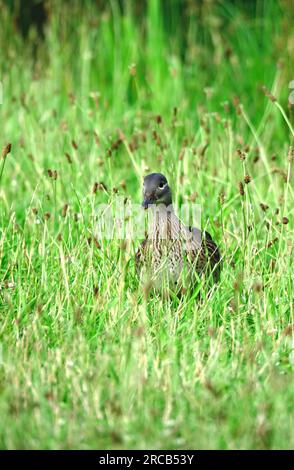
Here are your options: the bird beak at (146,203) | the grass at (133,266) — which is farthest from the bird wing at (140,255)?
the bird beak at (146,203)

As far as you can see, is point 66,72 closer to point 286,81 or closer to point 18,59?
point 18,59

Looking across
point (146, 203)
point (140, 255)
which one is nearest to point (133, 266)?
point (140, 255)

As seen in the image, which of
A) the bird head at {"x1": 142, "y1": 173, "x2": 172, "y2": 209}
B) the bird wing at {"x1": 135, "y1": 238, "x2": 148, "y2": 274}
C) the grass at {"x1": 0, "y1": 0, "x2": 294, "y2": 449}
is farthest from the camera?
the bird head at {"x1": 142, "y1": 173, "x2": 172, "y2": 209}

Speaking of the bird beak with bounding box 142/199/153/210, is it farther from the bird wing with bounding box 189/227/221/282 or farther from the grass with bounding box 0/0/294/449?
the bird wing with bounding box 189/227/221/282

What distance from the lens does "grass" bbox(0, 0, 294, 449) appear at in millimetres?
3494

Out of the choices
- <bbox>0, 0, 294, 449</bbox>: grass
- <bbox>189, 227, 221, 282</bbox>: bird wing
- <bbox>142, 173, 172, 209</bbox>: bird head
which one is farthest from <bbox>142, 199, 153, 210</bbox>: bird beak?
<bbox>189, 227, 221, 282</bbox>: bird wing

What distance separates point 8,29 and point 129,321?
15.3 ft

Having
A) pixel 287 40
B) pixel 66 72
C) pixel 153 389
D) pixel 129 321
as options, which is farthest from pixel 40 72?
pixel 153 389

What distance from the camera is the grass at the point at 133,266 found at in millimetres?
3494

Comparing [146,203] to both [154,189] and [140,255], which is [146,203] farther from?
[140,255]

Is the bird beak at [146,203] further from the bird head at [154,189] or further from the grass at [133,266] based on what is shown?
the grass at [133,266]

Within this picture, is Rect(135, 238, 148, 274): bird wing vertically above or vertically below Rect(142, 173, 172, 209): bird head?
below

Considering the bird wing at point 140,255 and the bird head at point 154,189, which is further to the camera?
the bird head at point 154,189
